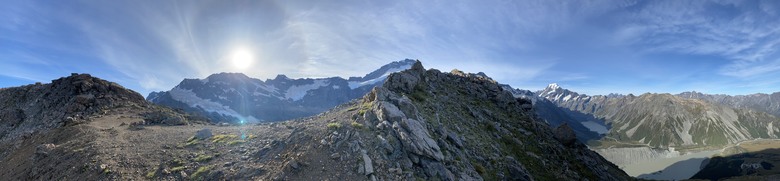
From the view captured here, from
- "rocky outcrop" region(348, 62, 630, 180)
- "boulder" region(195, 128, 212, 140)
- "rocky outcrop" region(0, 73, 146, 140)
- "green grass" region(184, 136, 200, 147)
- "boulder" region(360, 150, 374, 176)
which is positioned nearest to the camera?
"boulder" region(360, 150, 374, 176)

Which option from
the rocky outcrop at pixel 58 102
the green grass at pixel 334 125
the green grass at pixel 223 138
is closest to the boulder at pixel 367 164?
the green grass at pixel 334 125

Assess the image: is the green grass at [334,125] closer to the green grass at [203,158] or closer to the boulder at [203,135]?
the green grass at [203,158]

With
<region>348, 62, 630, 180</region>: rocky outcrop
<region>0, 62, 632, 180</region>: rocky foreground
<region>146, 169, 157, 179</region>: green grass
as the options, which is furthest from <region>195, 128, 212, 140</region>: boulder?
<region>348, 62, 630, 180</region>: rocky outcrop

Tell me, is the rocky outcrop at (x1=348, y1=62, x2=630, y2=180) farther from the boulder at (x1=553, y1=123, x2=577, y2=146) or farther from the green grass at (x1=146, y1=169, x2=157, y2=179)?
the green grass at (x1=146, y1=169, x2=157, y2=179)

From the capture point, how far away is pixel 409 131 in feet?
98.8

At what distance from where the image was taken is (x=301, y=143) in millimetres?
27812

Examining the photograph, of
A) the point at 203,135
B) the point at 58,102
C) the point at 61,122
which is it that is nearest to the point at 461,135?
the point at 203,135

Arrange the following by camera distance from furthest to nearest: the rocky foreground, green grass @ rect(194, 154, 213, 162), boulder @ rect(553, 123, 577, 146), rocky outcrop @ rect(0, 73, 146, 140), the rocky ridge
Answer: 1. boulder @ rect(553, 123, 577, 146)
2. rocky outcrop @ rect(0, 73, 146, 140)
3. the rocky ridge
4. green grass @ rect(194, 154, 213, 162)
5. the rocky foreground

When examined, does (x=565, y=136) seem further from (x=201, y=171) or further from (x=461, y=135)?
(x=201, y=171)

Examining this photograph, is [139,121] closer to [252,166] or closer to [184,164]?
[184,164]

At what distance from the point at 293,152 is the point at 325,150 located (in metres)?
2.46

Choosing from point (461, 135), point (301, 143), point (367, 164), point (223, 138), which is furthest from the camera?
point (461, 135)

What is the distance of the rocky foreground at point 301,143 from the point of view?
26.1 m

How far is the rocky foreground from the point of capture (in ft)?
85.7
